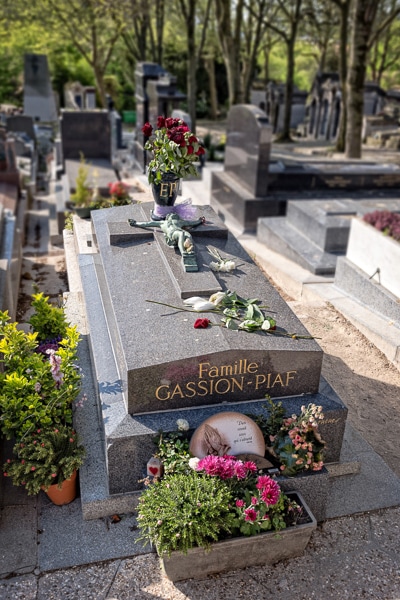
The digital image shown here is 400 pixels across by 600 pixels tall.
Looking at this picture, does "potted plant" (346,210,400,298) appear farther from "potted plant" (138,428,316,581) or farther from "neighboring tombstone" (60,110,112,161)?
"neighboring tombstone" (60,110,112,161)

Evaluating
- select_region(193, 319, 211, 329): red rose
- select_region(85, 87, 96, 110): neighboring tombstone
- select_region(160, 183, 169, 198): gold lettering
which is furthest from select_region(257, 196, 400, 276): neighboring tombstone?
select_region(85, 87, 96, 110): neighboring tombstone

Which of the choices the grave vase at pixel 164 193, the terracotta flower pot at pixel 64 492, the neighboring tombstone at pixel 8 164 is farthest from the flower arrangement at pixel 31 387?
the neighboring tombstone at pixel 8 164

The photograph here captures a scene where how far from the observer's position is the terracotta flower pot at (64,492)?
4152mm

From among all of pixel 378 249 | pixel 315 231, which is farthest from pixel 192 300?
pixel 315 231

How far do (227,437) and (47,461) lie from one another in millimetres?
1247

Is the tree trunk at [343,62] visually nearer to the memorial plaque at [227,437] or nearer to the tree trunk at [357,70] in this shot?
the tree trunk at [357,70]

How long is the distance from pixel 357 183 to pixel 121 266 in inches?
339

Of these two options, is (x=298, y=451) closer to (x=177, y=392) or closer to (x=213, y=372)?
(x=213, y=372)

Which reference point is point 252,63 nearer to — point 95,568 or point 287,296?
point 287,296

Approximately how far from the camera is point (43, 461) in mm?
4043

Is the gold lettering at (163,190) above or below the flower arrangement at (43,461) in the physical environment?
above

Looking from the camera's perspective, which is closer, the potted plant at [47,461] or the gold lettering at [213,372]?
the potted plant at [47,461]

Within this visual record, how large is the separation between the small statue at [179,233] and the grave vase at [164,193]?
0.37 ft

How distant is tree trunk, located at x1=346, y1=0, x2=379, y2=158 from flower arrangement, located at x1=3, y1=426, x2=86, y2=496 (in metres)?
13.9
